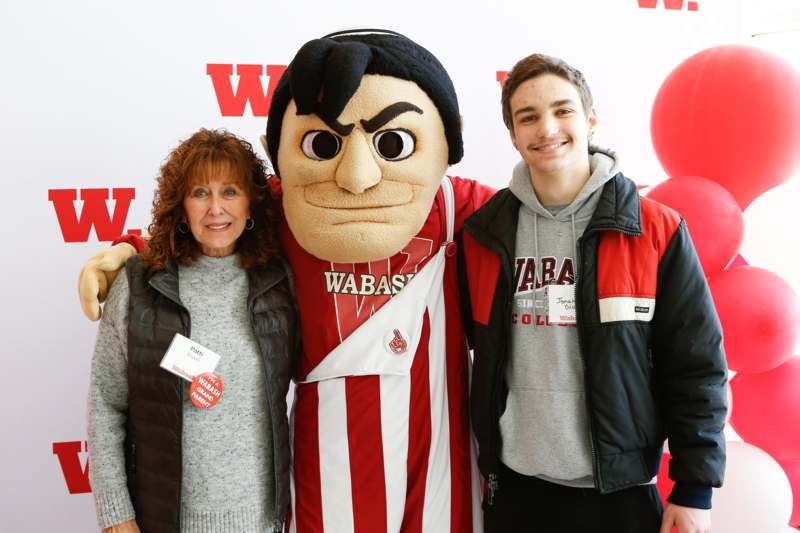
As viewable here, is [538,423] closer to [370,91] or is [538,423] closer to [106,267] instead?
[370,91]

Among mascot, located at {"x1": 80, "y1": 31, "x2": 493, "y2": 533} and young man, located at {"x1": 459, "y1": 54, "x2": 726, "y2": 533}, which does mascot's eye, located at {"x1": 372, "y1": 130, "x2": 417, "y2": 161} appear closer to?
mascot, located at {"x1": 80, "y1": 31, "x2": 493, "y2": 533}

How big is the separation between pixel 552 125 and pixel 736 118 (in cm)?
78

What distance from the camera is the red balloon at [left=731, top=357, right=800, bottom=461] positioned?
1779 mm

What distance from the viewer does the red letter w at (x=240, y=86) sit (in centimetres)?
199

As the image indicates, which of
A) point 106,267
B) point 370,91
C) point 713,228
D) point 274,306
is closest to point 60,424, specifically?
point 106,267

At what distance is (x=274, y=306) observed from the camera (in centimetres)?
136

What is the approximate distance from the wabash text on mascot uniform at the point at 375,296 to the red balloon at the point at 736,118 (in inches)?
31.8

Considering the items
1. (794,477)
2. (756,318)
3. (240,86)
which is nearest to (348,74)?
(240,86)

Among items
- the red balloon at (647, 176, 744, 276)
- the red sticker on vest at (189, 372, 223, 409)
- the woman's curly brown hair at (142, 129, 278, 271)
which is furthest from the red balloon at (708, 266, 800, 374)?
the red sticker on vest at (189, 372, 223, 409)

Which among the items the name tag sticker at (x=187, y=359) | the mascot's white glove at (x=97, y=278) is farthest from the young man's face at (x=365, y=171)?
the mascot's white glove at (x=97, y=278)

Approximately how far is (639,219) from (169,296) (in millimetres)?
1033

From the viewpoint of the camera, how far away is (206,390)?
4.06 feet

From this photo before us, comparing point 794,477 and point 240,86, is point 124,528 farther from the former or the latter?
point 794,477

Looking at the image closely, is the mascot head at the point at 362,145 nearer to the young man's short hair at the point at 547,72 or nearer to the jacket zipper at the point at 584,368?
the young man's short hair at the point at 547,72
